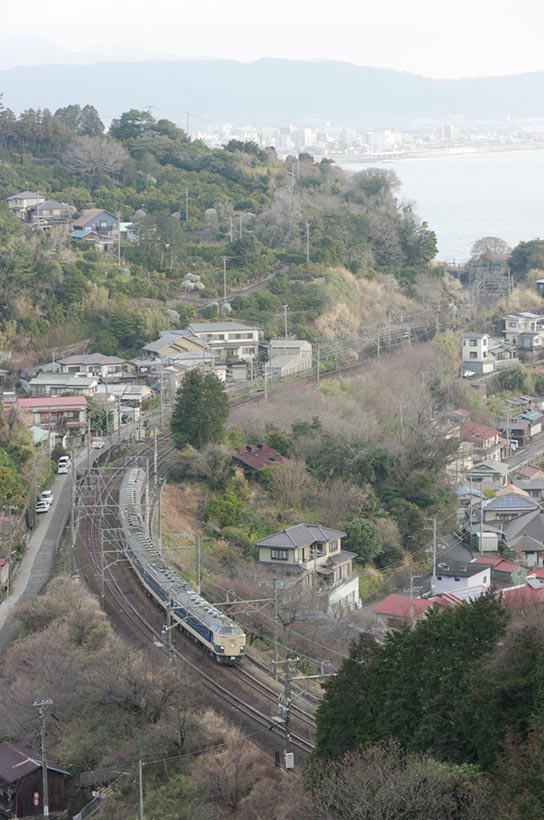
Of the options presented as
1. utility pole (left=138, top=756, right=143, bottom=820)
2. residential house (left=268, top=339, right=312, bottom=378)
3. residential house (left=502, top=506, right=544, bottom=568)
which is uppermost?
utility pole (left=138, top=756, right=143, bottom=820)

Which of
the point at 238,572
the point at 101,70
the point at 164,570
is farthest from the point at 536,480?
the point at 101,70

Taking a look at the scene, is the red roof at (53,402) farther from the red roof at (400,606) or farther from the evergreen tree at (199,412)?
the red roof at (400,606)

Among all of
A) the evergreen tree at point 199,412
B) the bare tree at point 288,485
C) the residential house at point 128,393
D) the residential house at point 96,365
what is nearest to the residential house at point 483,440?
the bare tree at point 288,485

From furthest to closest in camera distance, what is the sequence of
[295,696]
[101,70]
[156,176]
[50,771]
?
1. [101,70]
2. [156,176]
3. [295,696]
4. [50,771]

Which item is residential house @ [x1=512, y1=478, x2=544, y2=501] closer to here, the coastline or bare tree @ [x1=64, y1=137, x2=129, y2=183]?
bare tree @ [x1=64, y1=137, x2=129, y2=183]

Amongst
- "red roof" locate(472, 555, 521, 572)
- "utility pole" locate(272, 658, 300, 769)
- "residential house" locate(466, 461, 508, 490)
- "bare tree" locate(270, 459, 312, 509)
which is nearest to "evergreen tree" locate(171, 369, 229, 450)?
"bare tree" locate(270, 459, 312, 509)

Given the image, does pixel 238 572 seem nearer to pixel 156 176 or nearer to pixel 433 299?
pixel 433 299
